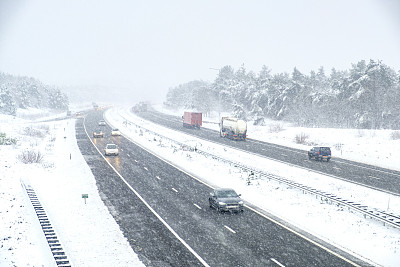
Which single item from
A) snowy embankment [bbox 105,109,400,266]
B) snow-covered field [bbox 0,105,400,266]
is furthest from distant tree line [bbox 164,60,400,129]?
snowy embankment [bbox 105,109,400,266]

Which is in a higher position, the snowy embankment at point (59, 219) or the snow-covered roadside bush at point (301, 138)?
the snow-covered roadside bush at point (301, 138)

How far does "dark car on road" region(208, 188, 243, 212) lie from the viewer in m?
21.3

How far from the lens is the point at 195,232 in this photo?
18.6 m

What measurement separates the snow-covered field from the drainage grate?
0.27 meters

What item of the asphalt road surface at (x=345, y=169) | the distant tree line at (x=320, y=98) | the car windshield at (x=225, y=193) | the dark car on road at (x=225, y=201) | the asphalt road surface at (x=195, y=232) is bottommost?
the asphalt road surface at (x=195, y=232)

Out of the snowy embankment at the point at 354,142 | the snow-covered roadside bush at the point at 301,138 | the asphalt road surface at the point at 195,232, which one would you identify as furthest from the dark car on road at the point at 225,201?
the snow-covered roadside bush at the point at 301,138

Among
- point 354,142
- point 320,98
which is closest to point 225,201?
point 354,142

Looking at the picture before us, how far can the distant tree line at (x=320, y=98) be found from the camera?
7481cm

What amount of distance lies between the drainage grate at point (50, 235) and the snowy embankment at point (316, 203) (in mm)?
11971

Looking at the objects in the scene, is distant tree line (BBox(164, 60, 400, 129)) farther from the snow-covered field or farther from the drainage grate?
the drainage grate

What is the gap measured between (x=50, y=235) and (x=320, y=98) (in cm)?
8148

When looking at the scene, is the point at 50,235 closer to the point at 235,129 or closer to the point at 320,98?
the point at 235,129

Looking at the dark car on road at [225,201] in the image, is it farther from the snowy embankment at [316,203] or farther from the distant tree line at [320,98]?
the distant tree line at [320,98]

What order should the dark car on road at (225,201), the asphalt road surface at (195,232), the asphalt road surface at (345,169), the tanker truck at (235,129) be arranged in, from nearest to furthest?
1. the asphalt road surface at (195,232)
2. the dark car on road at (225,201)
3. the asphalt road surface at (345,169)
4. the tanker truck at (235,129)
